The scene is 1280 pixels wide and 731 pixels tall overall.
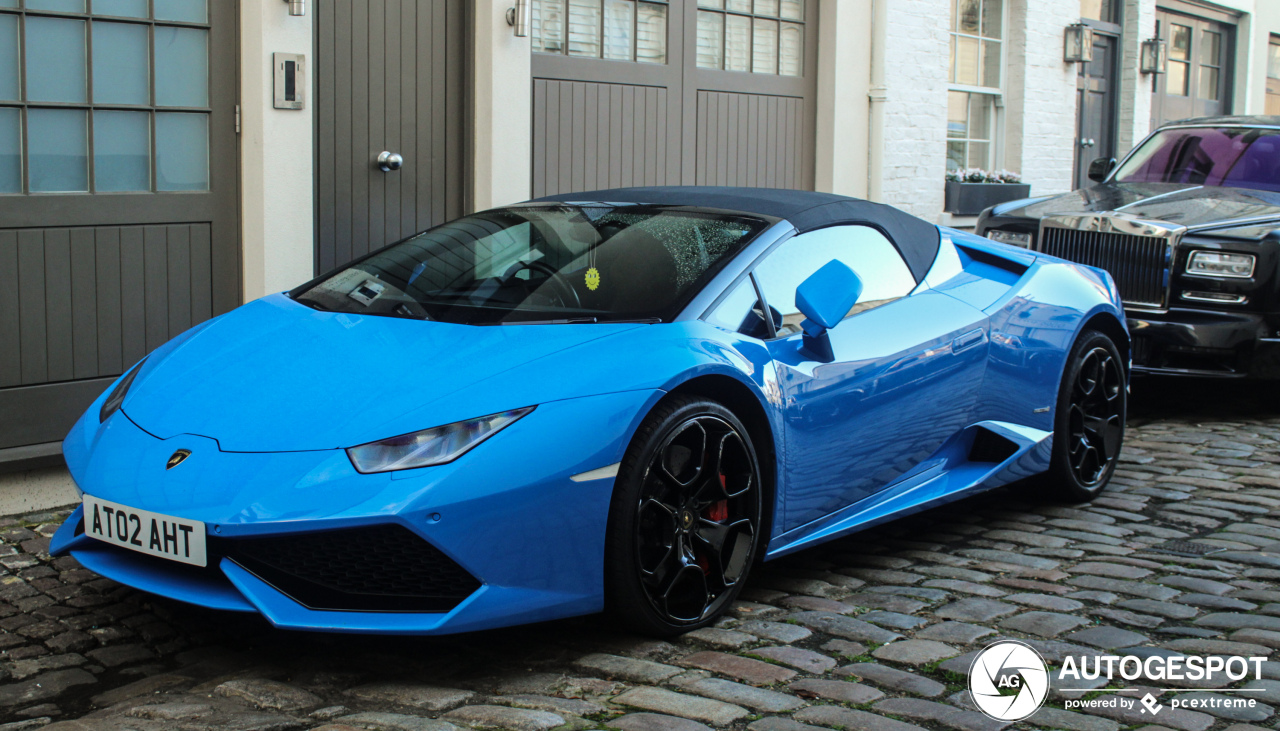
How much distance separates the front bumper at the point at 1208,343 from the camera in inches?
265

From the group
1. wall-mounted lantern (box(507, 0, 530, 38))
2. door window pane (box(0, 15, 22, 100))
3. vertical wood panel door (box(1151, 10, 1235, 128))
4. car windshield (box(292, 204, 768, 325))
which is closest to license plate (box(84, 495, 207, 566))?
car windshield (box(292, 204, 768, 325))

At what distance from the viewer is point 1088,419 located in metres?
5.11

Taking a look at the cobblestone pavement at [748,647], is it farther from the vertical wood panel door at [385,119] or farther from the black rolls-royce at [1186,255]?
the vertical wood panel door at [385,119]

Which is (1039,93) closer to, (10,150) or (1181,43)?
(1181,43)

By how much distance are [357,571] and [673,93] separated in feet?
20.5

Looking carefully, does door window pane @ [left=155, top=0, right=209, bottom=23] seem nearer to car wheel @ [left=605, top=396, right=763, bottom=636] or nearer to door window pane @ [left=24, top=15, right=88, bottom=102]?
door window pane @ [left=24, top=15, right=88, bottom=102]

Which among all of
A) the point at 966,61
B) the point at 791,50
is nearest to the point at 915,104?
the point at 791,50

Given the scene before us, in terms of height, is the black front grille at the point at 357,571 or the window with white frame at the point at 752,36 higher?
the window with white frame at the point at 752,36

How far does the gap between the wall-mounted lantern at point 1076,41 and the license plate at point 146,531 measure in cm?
1158

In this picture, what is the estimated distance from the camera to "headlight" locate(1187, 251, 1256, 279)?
6.75 meters

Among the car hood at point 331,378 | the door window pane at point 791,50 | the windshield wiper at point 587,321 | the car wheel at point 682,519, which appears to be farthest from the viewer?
the door window pane at point 791,50

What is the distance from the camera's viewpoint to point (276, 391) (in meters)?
3.24

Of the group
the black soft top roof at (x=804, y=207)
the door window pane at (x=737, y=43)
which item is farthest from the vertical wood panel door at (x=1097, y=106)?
the black soft top roof at (x=804, y=207)

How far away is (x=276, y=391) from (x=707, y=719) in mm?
1386
